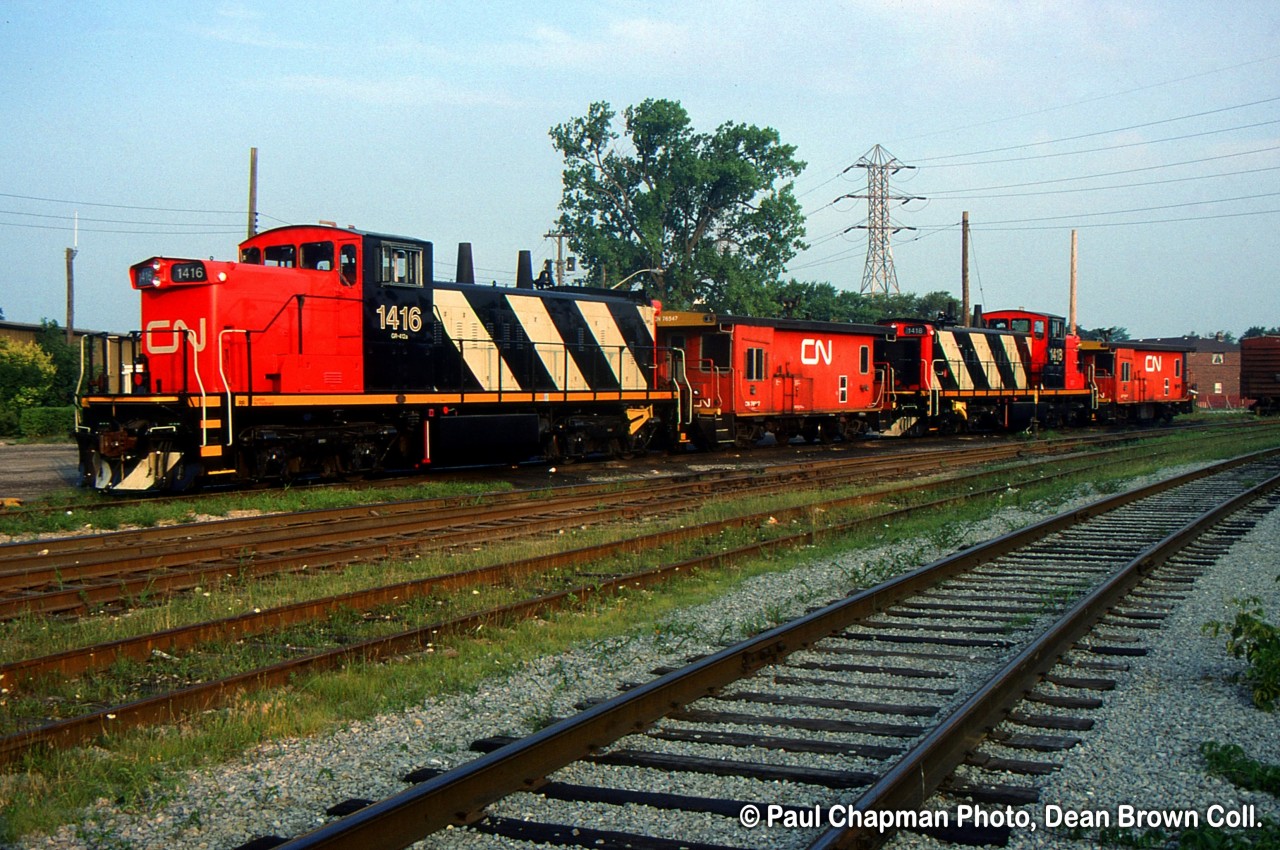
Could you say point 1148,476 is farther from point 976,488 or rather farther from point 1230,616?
point 1230,616

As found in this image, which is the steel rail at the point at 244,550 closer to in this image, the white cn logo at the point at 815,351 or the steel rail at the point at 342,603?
the steel rail at the point at 342,603

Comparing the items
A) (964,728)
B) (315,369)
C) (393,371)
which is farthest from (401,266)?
(964,728)

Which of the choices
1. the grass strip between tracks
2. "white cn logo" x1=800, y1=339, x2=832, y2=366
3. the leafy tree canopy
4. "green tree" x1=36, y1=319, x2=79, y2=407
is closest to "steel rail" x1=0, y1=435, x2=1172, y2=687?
the grass strip between tracks

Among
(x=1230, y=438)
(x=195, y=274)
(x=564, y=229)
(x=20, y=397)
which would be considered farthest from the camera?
(x=564, y=229)

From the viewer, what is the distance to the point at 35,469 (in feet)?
60.8

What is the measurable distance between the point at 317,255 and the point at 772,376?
11946 mm

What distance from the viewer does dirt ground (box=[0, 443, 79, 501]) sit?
15.2 meters

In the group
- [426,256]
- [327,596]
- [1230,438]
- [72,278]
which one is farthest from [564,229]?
[327,596]

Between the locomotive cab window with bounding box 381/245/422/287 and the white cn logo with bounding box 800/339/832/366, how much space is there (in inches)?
458

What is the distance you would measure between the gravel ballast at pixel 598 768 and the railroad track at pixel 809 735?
0.35ft

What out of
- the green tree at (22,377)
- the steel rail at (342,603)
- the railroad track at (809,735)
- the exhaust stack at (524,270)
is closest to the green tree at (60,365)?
the green tree at (22,377)

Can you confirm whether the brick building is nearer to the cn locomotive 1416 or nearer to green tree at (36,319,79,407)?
the cn locomotive 1416

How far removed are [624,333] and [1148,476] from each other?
9.71 metres

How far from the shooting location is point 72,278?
130ft
